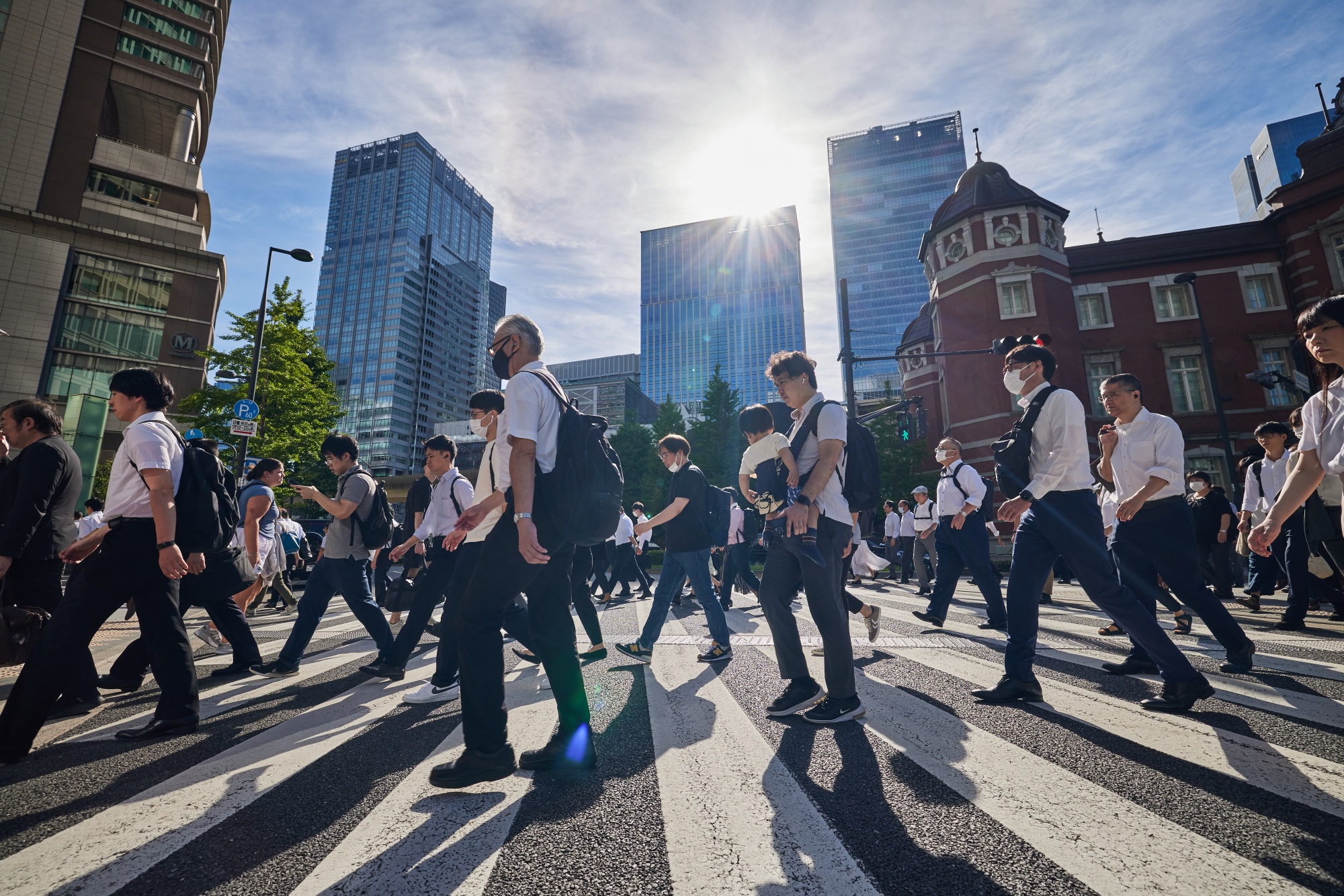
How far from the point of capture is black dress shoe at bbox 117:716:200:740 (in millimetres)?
3049

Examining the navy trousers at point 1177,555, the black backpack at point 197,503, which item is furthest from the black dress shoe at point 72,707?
the navy trousers at point 1177,555

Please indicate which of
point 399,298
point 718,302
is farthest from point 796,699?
point 399,298

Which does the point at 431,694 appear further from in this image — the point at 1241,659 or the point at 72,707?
the point at 1241,659

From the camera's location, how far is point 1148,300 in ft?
87.7

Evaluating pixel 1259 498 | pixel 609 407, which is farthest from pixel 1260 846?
pixel 609 407

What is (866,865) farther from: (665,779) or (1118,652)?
(1118,652)

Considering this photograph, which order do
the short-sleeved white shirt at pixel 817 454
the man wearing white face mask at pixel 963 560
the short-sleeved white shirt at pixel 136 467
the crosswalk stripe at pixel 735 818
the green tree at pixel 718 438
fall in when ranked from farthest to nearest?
the green tree at pixel 718 438
the man wearing white face mask at pixel 963 560
the short-sleeved white shirt at pixel 817 454
the short-sleeved white shirt at pixel 136 467
the crosswalk stripe at pixel 735 818

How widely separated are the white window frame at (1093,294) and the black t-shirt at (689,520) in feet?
96.9

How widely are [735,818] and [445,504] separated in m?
4.07

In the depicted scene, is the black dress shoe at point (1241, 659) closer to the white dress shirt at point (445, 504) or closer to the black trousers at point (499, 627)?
the black trousers at point (499, 627)

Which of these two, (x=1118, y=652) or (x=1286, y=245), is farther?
(x=1286, y=245)

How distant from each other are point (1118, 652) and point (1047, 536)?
2302 mm

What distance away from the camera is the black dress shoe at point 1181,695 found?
9.86 ft

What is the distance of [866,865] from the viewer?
5.39 feet
